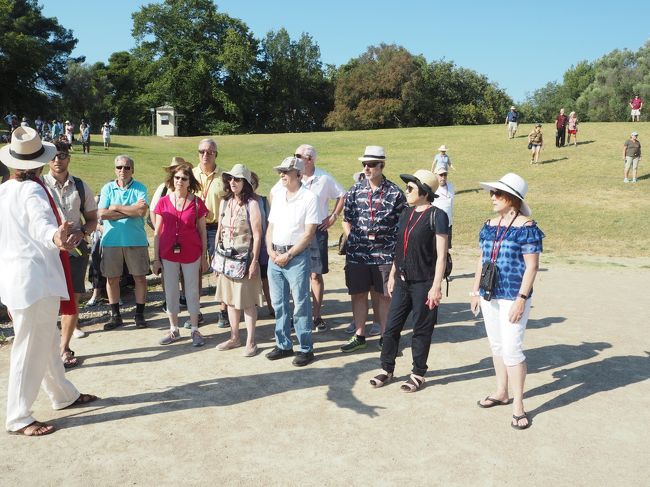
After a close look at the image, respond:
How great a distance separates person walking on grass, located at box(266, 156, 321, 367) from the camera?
5473mm

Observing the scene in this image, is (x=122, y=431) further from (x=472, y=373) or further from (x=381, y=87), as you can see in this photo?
(x=381, y=87)

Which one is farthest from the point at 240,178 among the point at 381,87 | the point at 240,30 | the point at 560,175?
the point at 240,30

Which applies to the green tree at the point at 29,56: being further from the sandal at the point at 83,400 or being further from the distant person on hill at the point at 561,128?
the sandal at the point at 83,400

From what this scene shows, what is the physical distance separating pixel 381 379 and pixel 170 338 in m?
2.49

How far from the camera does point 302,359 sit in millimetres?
5609

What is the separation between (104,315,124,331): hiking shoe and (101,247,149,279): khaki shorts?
56 centimetres

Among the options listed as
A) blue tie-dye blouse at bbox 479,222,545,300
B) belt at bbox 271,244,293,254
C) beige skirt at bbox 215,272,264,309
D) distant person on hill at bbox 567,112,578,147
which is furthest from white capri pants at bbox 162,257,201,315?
distant person on hill at bbox 567,112,578,147

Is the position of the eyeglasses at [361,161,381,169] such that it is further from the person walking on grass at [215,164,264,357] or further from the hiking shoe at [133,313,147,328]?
the hiking shoe at [133,313,147,328]

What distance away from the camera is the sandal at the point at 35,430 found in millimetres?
4102

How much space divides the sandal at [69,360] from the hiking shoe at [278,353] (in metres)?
1.88

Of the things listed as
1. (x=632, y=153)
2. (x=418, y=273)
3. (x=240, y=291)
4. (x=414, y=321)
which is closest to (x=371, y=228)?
(x=418, y=273)

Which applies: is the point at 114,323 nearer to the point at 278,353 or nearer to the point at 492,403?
the point at 278,353

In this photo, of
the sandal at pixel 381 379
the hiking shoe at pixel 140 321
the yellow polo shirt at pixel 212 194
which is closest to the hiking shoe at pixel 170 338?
the hiking shoe at pixel 140 321

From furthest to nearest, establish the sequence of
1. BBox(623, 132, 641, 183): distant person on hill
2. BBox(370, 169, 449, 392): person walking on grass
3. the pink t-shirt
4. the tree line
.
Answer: the tree line → BBox(623, 132, 641, 183): distant person on hill → the pink t-shirt → BBox(370, 169, 449, 392): person walking on grass
